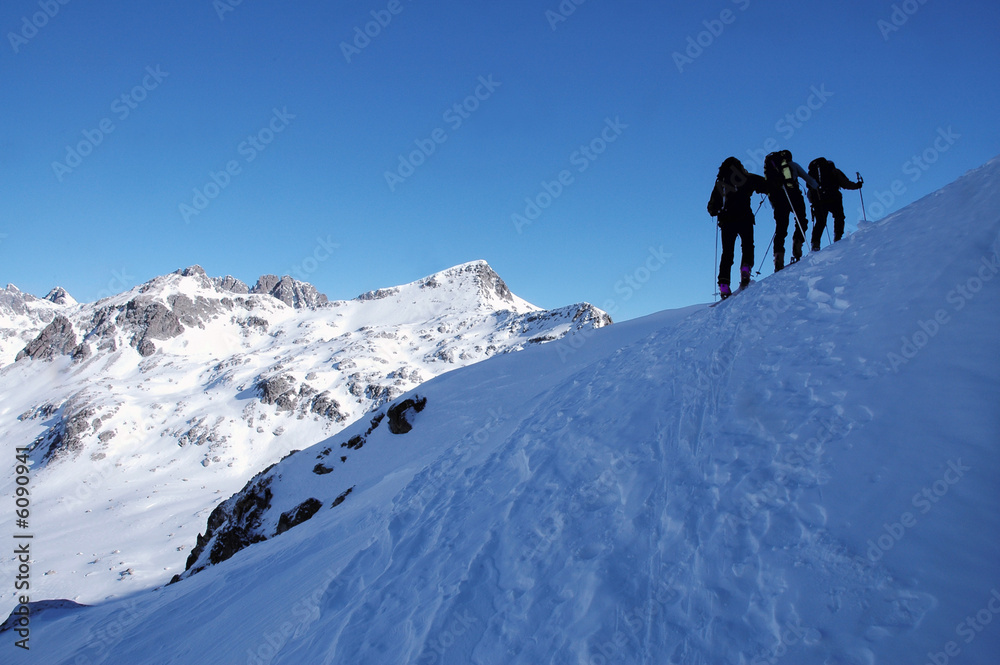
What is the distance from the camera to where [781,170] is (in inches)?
467

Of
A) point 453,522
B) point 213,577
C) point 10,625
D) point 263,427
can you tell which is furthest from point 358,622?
point 263,427

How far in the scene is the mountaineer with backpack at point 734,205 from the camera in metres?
10.9

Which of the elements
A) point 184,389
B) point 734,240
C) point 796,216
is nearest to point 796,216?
point 796,216

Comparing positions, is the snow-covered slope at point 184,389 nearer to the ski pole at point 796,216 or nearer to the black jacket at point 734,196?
the ski pole at point 796,216

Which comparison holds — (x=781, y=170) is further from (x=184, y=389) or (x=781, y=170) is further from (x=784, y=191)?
(x=184, y=389)

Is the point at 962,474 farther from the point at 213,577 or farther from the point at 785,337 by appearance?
the point at 213,577

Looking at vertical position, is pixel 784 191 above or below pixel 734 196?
above

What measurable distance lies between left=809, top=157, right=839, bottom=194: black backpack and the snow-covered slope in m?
33.6

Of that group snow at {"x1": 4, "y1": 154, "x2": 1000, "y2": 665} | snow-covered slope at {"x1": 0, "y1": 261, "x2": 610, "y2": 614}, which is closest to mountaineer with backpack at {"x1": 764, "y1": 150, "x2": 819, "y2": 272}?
snow at {"x1": 4, "y1": 154, "x2": 1000, "y2": 665}

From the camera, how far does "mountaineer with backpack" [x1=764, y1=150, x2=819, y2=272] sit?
11.8 metres

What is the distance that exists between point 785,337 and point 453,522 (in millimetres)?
6145

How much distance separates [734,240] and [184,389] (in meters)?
128

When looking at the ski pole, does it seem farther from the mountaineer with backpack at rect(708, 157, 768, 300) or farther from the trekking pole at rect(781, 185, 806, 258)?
the mountaineer with backpack at rect(708, 157, 768, 300)

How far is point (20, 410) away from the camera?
374 ft
